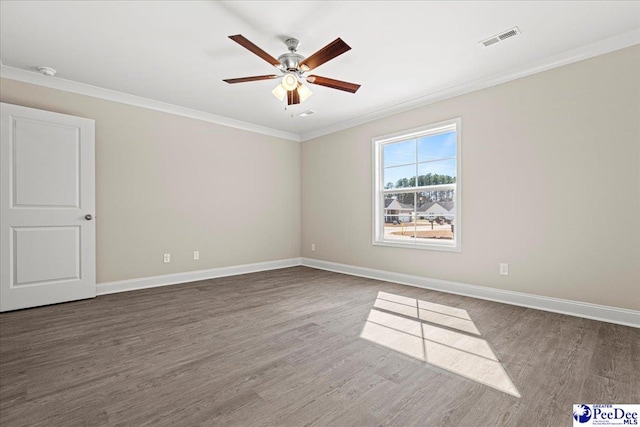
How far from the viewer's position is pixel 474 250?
3801 mm

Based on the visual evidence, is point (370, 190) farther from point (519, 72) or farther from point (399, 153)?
point (519, 72)

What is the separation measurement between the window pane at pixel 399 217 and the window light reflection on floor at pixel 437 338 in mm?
1312

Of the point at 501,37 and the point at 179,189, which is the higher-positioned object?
the point at 501,37

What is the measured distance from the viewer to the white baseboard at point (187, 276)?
13.3 ft

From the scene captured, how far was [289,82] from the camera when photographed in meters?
3.01

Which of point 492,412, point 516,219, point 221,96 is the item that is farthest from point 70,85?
point 516,219

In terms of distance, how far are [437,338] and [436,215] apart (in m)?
2.10

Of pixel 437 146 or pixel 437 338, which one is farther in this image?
pixel 437 146

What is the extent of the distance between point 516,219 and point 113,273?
5.05 meters

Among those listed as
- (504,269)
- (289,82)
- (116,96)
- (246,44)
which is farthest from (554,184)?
(116,96)

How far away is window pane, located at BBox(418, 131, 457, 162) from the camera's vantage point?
4102mm

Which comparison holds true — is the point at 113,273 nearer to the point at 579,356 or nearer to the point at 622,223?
the point at 579,356

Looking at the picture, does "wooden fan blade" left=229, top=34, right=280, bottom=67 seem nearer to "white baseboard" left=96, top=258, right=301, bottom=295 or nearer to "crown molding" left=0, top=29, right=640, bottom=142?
"crown molding" left=0, top=29, right=640, bottom=142

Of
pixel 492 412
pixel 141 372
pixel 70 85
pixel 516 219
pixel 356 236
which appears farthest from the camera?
pixel 356 236
